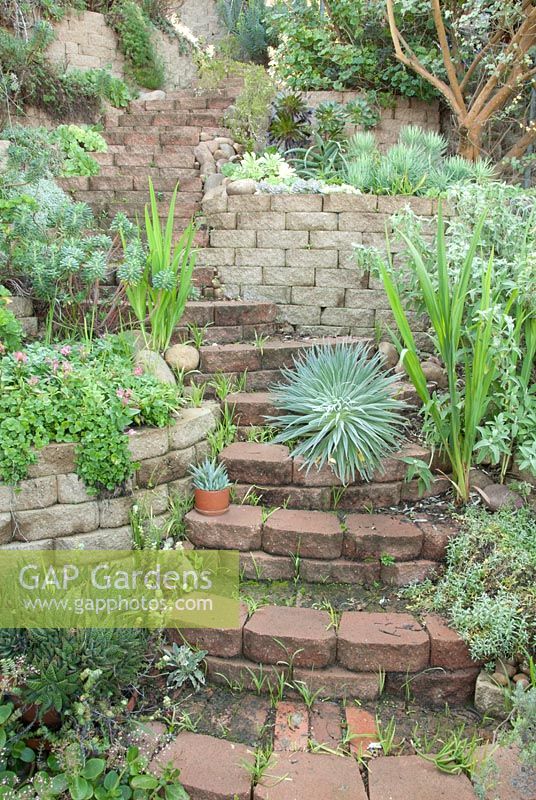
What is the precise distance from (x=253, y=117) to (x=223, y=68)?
7.62 feet

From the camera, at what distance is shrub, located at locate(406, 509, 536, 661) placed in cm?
230

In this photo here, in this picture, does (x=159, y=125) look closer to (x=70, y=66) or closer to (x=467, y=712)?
(x=70, y=66)

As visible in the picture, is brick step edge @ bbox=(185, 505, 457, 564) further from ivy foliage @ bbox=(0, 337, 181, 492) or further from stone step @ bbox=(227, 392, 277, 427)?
stone step @ bbox=(227, 392, 277, 427)

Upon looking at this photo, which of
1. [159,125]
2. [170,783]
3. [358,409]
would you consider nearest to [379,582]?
[358,409]

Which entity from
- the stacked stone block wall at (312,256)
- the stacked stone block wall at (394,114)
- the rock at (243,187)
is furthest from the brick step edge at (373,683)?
the stacked stone block wall at (394,114)

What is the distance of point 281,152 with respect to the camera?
5430mm

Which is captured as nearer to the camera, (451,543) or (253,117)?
(451,543)

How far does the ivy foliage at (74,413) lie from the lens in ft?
8.15

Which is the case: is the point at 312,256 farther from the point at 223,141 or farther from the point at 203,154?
the point at 223,141

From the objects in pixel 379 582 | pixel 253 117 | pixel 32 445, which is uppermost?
pixel 253 117

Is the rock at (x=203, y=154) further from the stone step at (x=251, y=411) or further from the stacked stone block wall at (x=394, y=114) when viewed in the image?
the stone step at (x=251, y=411)

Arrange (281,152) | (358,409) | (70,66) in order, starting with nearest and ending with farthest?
(358,409) → (281,152) → (70,66)

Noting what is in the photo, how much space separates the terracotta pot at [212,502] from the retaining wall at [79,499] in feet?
0.41

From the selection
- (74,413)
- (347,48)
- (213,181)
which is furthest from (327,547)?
(347,48)
